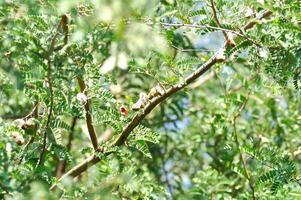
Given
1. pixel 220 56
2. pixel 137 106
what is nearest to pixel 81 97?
pixel 137 106

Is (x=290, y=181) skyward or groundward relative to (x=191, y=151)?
groundward

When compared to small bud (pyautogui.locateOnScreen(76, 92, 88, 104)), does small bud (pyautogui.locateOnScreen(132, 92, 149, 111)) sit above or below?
above

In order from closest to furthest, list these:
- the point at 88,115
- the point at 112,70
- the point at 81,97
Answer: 1. the point at 112,70
2. the point at 81,97
3. the point at 88,115

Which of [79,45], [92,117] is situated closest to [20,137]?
[92,117]

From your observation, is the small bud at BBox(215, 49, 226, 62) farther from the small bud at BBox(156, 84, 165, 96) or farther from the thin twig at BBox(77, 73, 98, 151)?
the thin twig at BBox(77, 73, 98, 151)

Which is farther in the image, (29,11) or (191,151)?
(191,151)

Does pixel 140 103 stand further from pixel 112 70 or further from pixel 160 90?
pixel 112 70

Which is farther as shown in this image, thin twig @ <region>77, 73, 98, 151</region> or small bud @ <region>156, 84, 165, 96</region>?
small bud @ <region>156, 84, 165, 96</region>

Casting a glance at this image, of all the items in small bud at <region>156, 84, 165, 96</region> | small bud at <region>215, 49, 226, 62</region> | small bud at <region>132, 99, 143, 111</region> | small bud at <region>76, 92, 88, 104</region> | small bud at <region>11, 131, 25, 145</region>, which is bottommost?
small bud at <region>11, 131, 25, 145</region>

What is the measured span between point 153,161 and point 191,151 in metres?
0.25

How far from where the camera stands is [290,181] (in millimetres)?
2061

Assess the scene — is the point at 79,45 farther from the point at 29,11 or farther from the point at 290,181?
the point at 290,181

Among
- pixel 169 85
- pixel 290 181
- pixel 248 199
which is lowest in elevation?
pixel 290 181

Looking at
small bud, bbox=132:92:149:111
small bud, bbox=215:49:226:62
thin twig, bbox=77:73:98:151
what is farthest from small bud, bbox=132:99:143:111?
small bud, bbox=215:49:226:62
